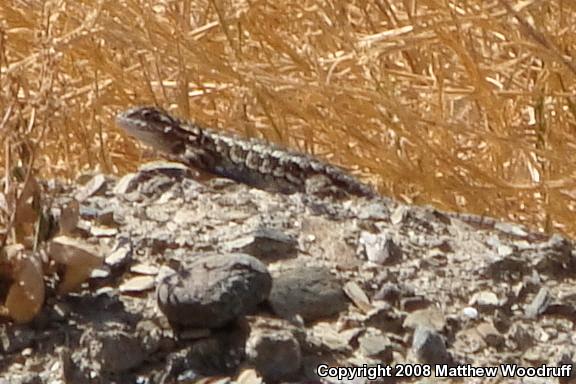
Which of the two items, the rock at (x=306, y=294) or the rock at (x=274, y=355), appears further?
the rock at (x=306, y=294)

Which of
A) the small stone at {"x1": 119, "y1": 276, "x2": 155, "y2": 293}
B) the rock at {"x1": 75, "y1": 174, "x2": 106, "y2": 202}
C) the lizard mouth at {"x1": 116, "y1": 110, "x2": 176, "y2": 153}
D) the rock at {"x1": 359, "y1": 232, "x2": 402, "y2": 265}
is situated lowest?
the small stone at {"x1": 119, "y1": 276, "x2": 155, "y2": 293}

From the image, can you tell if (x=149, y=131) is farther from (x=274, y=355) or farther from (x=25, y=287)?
(x=274, y=355)

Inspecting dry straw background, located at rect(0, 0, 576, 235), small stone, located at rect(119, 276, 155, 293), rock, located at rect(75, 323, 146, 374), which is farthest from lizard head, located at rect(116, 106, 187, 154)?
rock, located at rect(75, 323, 146, 374)

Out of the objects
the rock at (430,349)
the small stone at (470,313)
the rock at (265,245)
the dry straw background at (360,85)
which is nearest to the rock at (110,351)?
the rock at (265,245)

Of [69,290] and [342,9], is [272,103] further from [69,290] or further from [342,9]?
[69,290]

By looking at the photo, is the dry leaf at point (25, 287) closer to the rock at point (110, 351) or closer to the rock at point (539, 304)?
the rock at point (110, 351)

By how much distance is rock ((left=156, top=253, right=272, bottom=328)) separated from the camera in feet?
7.31

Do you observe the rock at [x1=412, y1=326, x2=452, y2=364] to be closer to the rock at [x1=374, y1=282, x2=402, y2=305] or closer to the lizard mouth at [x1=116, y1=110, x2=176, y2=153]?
the rock at [x1=374, y1=282, x2=402, y2=305]

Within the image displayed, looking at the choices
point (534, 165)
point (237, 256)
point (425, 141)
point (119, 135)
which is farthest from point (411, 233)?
point (119, 135)

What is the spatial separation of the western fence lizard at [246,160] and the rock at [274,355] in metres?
1.00

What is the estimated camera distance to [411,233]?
277 centimetres

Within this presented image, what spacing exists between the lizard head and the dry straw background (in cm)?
21

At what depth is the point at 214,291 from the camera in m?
2.23

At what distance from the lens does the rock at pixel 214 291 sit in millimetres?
2229
